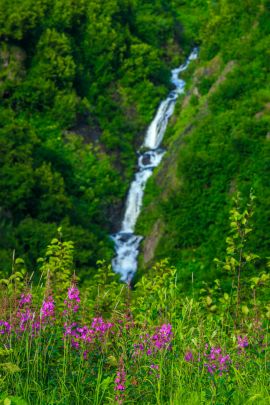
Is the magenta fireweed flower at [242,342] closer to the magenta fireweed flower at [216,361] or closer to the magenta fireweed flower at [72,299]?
the magenta fireweed flower at [216,361]

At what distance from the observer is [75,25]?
36.7 meters

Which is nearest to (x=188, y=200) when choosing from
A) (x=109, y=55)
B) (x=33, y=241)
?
(x=33, y=241)

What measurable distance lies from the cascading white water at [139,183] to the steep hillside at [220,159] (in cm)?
96

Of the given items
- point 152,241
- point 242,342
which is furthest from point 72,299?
point 152,241

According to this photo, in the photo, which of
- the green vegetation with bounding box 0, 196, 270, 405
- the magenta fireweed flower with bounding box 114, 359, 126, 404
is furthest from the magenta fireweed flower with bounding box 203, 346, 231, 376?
the magenta fireweed flower with bounding box 114, 359, 126, 404

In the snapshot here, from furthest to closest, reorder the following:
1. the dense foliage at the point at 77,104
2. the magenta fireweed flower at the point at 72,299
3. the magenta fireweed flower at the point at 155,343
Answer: the dense foliage at the point at 77,104 < the magenta fireweed flower at the point at 72,299 < the magenta fireweed flower at the point at 155,343

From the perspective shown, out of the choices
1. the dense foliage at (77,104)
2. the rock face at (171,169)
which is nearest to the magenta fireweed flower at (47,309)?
the rock face at (171,169)

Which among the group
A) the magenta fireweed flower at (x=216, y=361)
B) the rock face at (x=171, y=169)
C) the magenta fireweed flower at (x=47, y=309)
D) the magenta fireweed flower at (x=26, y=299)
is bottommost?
the magenta fireweed flower at (x=216, y=361)

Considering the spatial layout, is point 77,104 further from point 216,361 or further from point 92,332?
point 216,361

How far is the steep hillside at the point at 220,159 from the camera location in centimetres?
2180

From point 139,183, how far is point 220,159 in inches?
374

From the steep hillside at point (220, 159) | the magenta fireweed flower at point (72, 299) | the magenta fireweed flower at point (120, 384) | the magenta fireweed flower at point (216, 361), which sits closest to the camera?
the magenta fireweed flower at point (120, 384)

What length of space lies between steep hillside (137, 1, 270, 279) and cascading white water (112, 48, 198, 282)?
0.96 metres

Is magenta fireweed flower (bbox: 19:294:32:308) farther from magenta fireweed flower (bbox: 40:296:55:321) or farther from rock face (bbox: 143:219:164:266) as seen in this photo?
rock face (bbox: 143:219:164:266)
